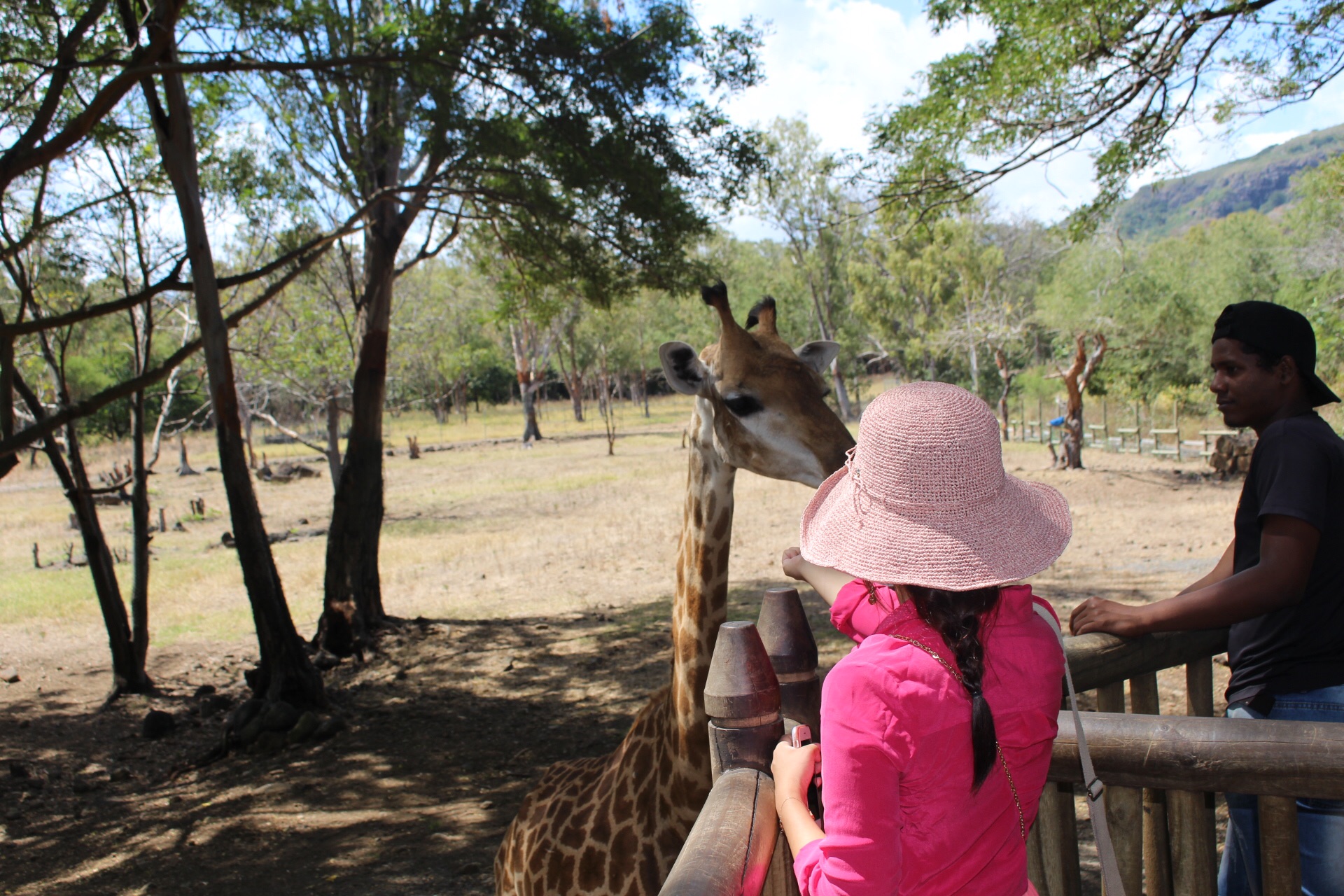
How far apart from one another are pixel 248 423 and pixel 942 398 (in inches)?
1175

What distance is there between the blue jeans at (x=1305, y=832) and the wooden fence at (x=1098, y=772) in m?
0.16

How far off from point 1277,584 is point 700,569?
1696 millimetres

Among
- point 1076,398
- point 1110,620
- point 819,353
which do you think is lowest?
point 1076,398

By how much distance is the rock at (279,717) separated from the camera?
6.91 metres

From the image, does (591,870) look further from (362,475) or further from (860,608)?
(362,475)

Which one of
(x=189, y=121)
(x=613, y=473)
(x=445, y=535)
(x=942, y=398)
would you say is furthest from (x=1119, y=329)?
(x=942, y=398)

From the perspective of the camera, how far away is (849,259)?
40250 mm

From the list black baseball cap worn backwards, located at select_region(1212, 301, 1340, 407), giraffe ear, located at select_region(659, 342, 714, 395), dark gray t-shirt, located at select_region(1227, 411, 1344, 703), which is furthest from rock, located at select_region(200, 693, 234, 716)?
black baseball cap worn backwards, located at select_region(1212, 301, 1340, 407)

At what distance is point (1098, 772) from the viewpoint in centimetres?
190

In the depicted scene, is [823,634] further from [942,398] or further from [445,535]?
[445,535]

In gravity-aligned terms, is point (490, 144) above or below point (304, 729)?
above

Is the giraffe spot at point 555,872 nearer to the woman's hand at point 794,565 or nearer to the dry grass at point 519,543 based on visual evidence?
the woman's hand at point 794,565

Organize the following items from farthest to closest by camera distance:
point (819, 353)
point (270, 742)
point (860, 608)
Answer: point (270, 742) < point (819, 353) < point (860, 608)

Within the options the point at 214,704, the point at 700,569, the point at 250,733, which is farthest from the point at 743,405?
the point at 214,704
